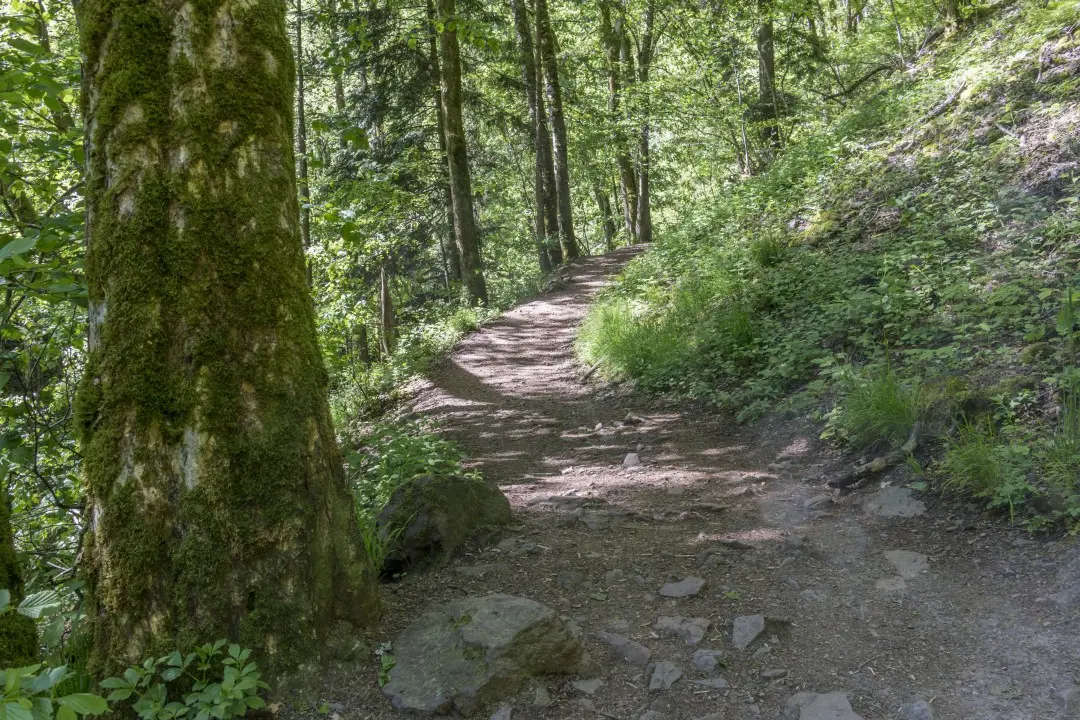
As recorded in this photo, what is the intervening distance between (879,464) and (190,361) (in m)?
4.01

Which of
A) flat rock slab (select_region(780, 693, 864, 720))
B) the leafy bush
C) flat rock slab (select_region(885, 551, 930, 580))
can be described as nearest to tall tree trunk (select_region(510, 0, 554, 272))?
the leafy bush

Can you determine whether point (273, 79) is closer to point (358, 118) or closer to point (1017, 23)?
point (1017, 23)

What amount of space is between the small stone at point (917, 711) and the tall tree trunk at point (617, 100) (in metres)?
17.5

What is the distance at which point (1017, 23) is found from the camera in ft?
30.0

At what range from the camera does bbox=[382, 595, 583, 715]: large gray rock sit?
2.74 m

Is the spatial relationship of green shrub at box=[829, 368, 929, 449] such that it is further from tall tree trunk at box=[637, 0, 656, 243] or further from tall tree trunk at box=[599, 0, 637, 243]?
tall tree trunk at box=[637, 0, 656, 243]

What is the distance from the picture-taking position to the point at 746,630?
10.4ft

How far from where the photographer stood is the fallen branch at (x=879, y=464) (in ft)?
15.1

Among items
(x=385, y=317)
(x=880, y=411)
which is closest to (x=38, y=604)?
(x=880, y=411)

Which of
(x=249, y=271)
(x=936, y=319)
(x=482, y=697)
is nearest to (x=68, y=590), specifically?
(x=249, y=271)

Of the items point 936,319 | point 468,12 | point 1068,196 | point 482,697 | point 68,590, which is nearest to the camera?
point 482,697

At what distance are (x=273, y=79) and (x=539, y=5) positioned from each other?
1650cm

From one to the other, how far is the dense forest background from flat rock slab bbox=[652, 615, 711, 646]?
1.79 metres

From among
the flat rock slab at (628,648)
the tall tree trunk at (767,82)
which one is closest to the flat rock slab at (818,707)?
the flat rock slab at (628,648)
